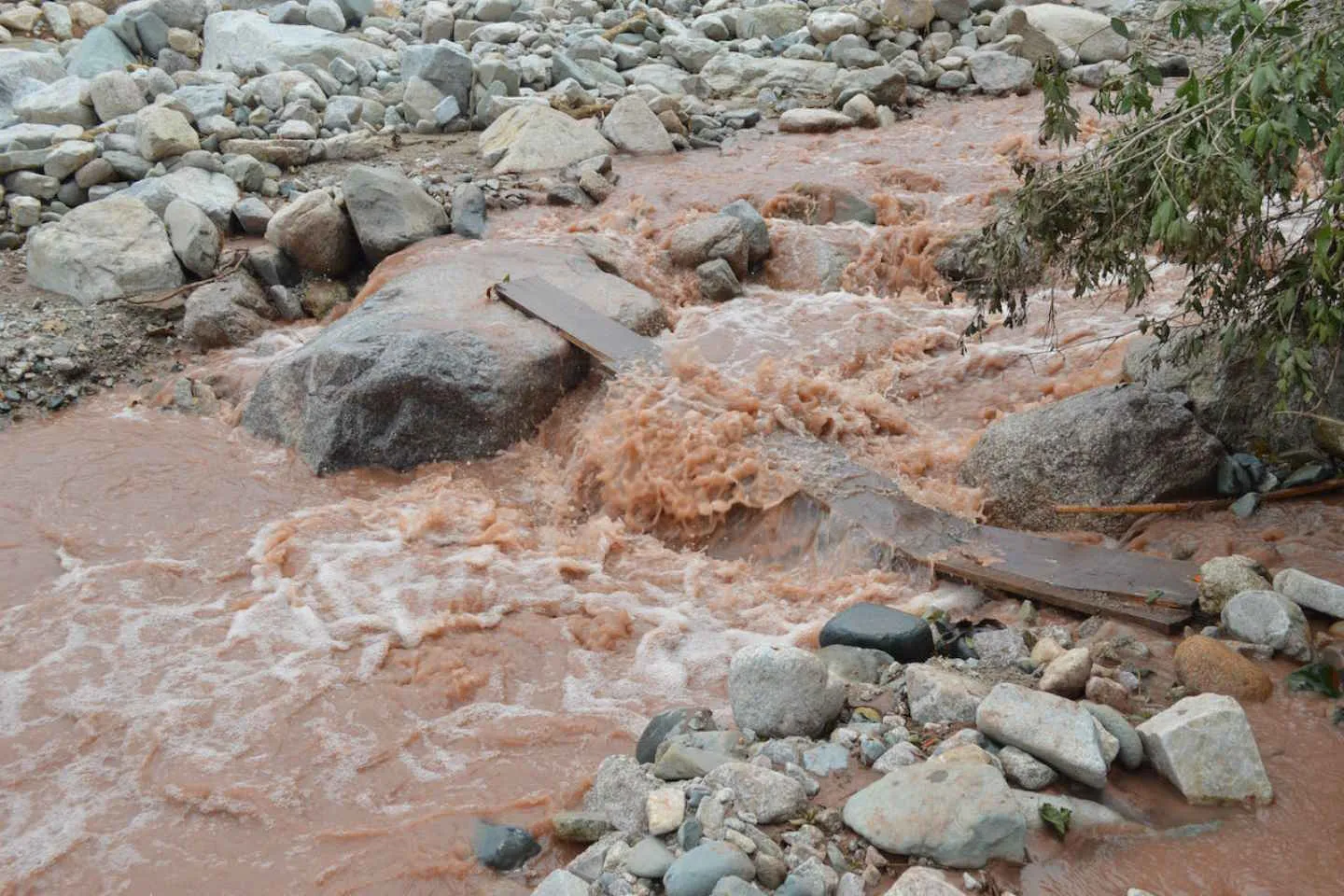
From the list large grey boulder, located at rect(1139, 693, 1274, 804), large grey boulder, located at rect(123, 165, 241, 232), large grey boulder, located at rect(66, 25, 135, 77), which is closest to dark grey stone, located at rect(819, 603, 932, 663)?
large grey boulder, located at rect(1139, 693, 1274, 804)

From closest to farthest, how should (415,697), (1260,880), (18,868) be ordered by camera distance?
(1260,880)
(18,868)
(415,697)

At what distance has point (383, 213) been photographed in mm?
9516

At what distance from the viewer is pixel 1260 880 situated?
324cm

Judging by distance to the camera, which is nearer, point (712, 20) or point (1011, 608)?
point (1011, 608)

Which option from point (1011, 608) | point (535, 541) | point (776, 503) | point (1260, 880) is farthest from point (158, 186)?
point (1260, 880)

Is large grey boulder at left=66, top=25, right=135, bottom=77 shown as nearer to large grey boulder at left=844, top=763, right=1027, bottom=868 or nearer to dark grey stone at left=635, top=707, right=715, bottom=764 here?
dark grey stone at left=635, top=707, right=715, bottom=764

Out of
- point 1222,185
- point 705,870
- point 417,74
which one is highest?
point 1222,185

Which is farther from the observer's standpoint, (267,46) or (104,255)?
(267,46)

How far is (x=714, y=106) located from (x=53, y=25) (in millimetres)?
10080

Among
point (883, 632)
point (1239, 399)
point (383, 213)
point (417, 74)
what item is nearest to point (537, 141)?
point (417, 74)

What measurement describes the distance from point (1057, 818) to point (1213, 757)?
0.59 meters

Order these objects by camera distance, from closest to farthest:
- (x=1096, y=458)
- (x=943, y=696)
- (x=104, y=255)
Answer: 1. (x=943, y=696)
2. (x=1096, y=458)
3. (x=104, y=255)

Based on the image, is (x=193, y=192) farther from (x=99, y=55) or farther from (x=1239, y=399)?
(x=1239, y=399)

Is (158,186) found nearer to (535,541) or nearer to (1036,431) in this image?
(535,541)
